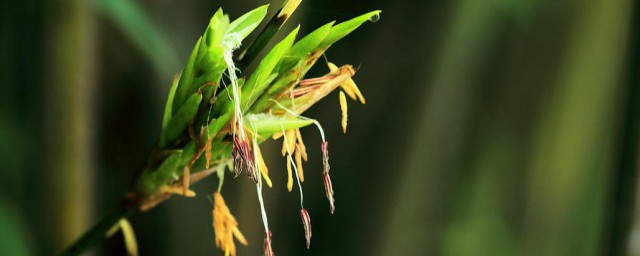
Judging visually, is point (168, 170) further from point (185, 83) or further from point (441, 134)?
point (441, 134)

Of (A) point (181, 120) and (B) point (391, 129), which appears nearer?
(A) point (181, 120)

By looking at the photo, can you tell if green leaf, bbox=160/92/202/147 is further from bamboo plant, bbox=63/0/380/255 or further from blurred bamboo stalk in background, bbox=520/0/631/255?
blurred bamboo stalk in background, bbox=520/0/631/255

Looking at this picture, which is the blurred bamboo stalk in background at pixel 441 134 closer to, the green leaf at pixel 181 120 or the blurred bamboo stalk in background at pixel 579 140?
the blurred bamboo stalk in background at pixel 579 140

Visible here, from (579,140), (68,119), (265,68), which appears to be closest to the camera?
(265,68)

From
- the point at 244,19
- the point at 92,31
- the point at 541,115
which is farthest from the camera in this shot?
the point at 541,115

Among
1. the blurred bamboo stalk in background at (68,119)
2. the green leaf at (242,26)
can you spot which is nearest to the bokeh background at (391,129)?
the blurred bamboo stalk in background at (68,119)

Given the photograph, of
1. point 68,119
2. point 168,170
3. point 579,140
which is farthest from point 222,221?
point 579,140

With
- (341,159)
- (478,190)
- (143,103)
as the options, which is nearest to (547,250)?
(478,190)

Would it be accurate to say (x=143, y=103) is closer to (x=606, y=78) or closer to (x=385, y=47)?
(x=385, y=47)

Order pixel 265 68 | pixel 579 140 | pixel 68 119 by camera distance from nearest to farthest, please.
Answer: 1. pixel 265 68
2. pixel 68 119
3. pixel 579 140
